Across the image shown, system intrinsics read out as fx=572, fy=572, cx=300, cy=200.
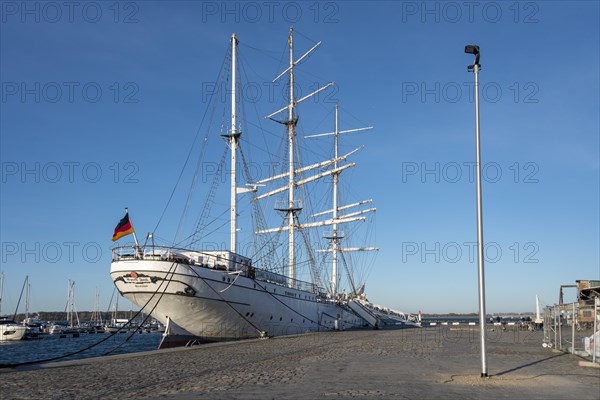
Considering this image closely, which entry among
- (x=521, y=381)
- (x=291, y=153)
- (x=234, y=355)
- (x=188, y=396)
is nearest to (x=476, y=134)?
(x=521, y=381)

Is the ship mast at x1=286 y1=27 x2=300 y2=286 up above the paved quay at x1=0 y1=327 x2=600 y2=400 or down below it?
above

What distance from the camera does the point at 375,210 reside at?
80.2m

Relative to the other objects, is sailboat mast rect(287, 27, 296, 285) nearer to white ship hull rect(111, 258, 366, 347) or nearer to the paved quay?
white ship hull rect(111, 258, 366, 347)

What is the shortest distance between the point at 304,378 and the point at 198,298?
58.6 feet

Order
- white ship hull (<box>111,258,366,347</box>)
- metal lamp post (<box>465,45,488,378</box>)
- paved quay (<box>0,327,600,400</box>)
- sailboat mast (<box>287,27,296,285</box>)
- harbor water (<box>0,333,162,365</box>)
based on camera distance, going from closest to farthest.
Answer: paved quay (<box>0,327,600,400</box>), metal lamp post (<box>465,45,488,378</box>), white ship hull (<box>111,258,366,347</box>), harbor water (<box>0,333,162,365</box>), sailboat mast (<box>287,27,296,285</box>)

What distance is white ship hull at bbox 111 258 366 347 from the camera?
103 ft

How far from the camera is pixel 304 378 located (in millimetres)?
15594

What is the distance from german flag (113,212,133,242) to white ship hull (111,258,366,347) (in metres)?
1.67

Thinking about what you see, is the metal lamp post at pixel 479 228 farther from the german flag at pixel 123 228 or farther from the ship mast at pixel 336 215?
the ship mast at pixel 336 215

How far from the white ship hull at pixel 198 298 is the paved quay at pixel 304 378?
27.9ft

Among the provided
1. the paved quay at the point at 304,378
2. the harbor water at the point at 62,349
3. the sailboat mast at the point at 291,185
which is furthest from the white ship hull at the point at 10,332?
the paved quay at the point at 304,378

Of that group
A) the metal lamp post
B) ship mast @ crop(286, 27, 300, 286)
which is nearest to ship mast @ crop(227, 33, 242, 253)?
ship mast @ crop(286, 27, 300, 286)

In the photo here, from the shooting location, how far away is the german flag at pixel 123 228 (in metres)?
31.2

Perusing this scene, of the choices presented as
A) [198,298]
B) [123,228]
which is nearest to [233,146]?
[123,228]
